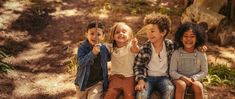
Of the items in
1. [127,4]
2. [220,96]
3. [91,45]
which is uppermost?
[91,45]

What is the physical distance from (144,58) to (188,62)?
0.57m

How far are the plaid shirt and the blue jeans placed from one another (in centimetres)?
12

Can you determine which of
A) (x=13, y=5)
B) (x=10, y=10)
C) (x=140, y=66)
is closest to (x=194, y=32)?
(x=140, y=66)

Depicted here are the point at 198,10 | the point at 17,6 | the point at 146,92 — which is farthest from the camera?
the point at 17,6

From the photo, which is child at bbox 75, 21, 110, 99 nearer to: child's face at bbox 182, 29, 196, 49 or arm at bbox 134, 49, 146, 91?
arm at bbox 134, 49, 146, 91

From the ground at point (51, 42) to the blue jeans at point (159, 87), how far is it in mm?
2454

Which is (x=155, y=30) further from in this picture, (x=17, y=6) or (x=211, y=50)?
(x=17, y=6)

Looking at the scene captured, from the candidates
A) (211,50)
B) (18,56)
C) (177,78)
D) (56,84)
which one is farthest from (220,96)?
(18,56)

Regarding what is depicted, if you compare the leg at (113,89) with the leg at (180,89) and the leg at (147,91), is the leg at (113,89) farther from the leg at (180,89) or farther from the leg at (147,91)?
the leg at (180,89)

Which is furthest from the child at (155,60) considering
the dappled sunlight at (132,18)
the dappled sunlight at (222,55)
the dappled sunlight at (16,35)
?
the dappled sunlight at (132,18)

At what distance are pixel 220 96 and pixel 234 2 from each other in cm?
345

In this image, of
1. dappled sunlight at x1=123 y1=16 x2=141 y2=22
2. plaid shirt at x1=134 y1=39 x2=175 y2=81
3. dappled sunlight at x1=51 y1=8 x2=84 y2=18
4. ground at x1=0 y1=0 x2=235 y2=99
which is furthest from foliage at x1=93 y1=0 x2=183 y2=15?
plaid shirt at x1=134 y1=39 x2=175 y2=81

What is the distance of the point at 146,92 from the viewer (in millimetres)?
4977

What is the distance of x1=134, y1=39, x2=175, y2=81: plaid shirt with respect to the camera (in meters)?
5.05
